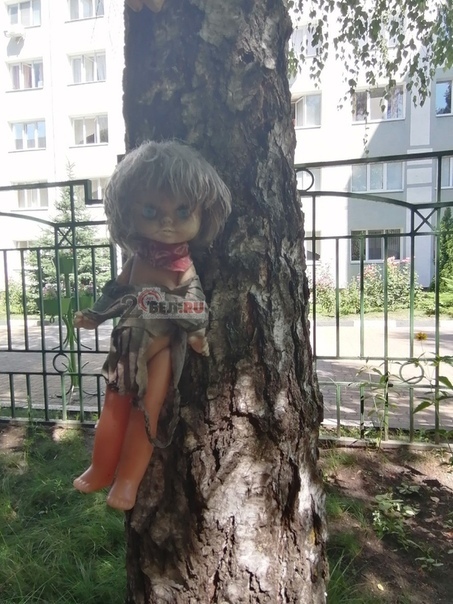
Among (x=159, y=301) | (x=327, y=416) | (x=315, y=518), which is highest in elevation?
(x=159, y=301)

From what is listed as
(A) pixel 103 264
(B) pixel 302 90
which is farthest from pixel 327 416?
(B) pixel 302 90

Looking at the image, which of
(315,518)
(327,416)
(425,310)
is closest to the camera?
(315,518)

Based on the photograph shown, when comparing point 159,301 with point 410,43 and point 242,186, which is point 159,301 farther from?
point 410,43

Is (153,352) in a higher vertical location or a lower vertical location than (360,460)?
higher

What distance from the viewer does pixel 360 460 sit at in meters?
2.93

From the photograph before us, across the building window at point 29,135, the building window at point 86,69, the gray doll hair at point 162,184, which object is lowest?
the gray doll hair at point 162,184

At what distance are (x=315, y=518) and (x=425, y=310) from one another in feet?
38.9

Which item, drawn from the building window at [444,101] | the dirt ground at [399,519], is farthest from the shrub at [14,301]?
the building window at [444,101]

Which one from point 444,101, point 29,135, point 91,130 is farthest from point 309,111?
point 29,135

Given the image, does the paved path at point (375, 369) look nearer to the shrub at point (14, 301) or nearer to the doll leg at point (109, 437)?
the doll leg at point (109, 437)

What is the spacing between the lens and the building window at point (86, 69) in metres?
18.3

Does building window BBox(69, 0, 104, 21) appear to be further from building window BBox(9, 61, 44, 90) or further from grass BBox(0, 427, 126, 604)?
grass BBox(0, 427, 126, 604)

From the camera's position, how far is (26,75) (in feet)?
63.1

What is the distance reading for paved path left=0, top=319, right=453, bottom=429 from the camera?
150 inches
